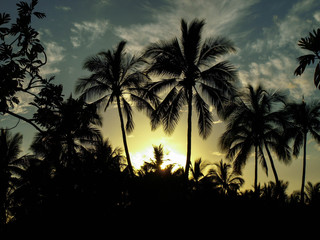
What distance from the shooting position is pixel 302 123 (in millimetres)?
16875

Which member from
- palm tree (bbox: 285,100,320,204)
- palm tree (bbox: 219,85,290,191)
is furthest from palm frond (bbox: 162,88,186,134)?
palm tree (bbox: 285,100,320,204)

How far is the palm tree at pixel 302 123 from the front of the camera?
1675 cm

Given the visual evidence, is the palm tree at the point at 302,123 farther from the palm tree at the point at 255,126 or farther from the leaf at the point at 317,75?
the leaf at the point at 317,75

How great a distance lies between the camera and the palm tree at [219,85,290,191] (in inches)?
631

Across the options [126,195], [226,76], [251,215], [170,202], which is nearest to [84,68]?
[226,76]

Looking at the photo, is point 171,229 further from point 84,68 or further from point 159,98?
point 84,68

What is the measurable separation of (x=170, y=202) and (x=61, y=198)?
3312 millimetres

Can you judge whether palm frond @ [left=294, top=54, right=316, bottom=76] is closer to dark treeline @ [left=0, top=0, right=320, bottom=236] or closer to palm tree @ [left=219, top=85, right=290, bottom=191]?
dark treeline @ [left=0, top=0, right=320, bottom=236]

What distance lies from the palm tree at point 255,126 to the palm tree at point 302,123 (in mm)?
1087

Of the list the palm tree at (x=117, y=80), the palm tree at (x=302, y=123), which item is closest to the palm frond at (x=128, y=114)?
the palm tree at (x=117, y=80)

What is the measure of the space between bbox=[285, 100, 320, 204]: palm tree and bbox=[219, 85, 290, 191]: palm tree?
1087mm

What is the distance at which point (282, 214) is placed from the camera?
4465mm

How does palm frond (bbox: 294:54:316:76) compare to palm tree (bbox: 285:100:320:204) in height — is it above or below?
below

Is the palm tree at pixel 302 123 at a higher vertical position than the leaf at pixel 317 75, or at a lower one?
higher
